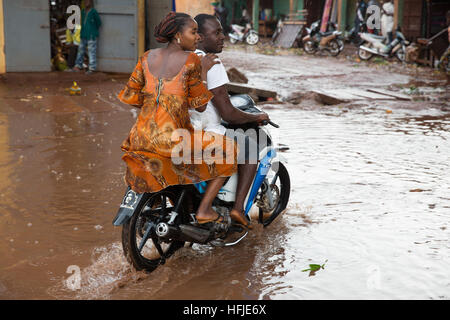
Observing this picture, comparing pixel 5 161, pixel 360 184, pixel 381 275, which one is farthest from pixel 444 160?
pixel 5 161

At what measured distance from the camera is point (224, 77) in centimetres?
382

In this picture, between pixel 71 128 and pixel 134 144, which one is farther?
pixel 71 128

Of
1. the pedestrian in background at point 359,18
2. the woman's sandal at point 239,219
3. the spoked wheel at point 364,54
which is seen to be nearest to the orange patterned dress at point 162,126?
the woman's sandal at point 239,219

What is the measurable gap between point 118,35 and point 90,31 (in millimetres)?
628

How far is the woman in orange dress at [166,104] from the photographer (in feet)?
11.7

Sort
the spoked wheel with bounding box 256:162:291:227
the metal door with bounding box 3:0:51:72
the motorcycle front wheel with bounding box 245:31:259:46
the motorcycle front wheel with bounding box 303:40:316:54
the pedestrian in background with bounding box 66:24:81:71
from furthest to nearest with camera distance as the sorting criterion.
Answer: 1. the motorcycle front wheel with bounding box 245:31:259:46
2. the motorcycle front wheel with bounding box 303:40:316:54
3. the pedestrian in background with bounding box 66:24:81:71
4. the metal door with bounding box 3:0:51:72
5. the spoked wheel with bounding box 256:162:291:227

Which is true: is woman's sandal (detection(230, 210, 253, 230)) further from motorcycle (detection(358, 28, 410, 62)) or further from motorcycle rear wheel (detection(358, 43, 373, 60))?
motorcycle rear wheel (detection(358, 43, 373, 60))

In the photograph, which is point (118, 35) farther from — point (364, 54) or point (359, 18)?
point (359, 18)

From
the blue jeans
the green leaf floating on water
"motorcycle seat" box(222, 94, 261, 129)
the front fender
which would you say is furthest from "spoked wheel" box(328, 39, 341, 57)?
the front fender

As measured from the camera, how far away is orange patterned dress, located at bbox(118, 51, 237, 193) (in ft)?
11.7

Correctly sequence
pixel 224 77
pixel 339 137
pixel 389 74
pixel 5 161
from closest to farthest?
pixel 224 77 < pixel 5 161 < pixel 339 137 < pixel 389 74

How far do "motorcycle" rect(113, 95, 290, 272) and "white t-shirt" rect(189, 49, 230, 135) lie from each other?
25 cm

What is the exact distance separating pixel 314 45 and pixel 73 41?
37.6 feet

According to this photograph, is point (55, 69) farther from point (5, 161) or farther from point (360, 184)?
point (360, 184)
